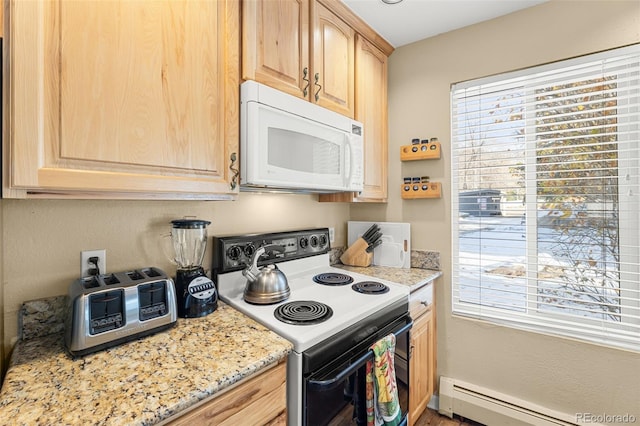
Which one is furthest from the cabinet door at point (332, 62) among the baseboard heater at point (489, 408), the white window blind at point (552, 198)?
the baseboard heater at point (489, 408)

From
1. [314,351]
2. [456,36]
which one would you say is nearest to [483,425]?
[314,351]

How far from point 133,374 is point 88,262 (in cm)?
54

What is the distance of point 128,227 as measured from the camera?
119cm

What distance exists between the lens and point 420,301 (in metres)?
1.75

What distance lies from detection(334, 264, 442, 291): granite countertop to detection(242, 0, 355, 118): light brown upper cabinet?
100cm

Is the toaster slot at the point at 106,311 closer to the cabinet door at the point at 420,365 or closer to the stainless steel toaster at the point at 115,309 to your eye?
the stainless steel toaster at the point at 115,309

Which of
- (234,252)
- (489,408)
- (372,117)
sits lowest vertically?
(489,408)

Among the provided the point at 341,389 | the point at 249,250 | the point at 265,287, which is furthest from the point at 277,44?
the point at 341,389

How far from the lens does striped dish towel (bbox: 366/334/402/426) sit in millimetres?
1222

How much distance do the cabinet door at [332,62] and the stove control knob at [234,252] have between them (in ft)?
2.76

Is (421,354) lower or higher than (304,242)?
lower

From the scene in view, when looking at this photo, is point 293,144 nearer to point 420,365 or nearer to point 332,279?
point 332,279

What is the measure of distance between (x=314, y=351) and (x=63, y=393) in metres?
0.67

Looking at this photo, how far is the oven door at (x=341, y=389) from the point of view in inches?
38.6
